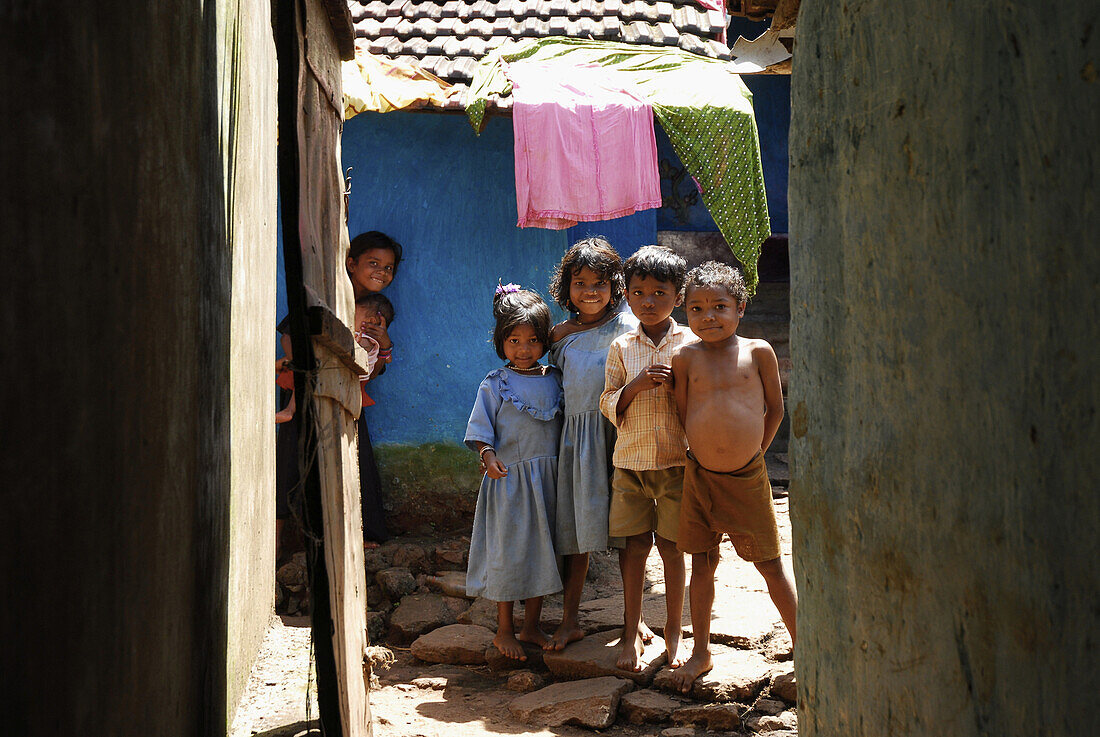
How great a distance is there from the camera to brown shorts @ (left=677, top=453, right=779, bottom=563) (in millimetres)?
3727

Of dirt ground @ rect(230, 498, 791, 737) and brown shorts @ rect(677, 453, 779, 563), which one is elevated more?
brown shorts @ rect(677, 453, 779, 563)

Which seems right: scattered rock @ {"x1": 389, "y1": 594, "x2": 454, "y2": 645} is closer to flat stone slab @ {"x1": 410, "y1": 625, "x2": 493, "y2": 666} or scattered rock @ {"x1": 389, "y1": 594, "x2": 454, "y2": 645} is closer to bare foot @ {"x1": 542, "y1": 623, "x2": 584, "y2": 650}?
flat stone slab @ {"x1": 410, "y1": 625, "x2": 493, "y2": 666}

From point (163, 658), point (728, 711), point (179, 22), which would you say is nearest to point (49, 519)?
point (163, 658)

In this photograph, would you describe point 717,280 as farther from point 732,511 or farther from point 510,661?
point 510,661

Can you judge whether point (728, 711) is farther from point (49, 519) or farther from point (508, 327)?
point (49, 519)

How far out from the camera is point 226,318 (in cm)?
246

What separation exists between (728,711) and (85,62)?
309cm

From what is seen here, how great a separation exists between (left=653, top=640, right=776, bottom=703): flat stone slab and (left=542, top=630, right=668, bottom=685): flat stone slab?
0.22ft

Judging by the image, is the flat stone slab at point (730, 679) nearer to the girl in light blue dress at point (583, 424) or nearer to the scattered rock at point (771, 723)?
the scattered rock at point (771, 723)

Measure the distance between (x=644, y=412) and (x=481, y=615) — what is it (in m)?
1.65

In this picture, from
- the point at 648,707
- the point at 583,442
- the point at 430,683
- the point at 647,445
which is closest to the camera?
the point at 648,707

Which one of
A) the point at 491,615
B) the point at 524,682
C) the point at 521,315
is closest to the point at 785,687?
the point at 524,682

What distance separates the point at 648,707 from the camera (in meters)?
3.58

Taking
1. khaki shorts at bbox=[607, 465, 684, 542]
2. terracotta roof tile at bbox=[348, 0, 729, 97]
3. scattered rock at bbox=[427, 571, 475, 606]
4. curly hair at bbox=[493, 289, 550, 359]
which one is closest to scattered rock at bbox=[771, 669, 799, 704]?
khaki shorts at bbox=[607, 465, 684, 542]
